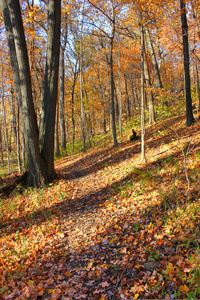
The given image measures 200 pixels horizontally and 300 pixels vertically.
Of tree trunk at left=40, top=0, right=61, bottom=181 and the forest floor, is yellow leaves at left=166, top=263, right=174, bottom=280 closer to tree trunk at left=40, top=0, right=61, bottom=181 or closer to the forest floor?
the forest floor

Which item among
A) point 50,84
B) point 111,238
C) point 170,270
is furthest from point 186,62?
point 170,270

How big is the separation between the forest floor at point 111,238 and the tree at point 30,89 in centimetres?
108

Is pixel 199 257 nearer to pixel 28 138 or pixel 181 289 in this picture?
pixel 181 289

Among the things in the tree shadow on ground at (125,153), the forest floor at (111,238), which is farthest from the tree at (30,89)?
the tree shadow on ground at (125,153)

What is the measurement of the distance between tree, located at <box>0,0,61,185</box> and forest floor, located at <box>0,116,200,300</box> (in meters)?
1.08

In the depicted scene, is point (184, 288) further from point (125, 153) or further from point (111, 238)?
point (125, 153)

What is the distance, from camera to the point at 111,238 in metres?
4.19

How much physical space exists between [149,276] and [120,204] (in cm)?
264

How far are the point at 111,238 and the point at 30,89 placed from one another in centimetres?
587

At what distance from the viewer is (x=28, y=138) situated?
735 cm

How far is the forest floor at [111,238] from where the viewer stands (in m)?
2.92

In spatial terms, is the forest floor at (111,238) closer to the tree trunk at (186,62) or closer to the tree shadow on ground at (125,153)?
the tree shadow on ground at (125,153)

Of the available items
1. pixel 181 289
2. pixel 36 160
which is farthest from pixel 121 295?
pixel 36 160

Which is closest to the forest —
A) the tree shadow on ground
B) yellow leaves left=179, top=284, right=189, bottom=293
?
yellow leaves left=179, top=284, right=189, bottom=293
